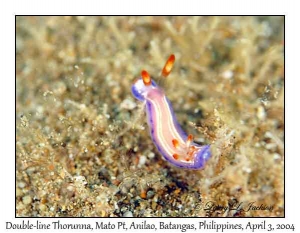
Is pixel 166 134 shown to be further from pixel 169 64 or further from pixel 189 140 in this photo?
pixel 169 64

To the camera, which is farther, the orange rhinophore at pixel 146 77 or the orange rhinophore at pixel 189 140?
the orange rhinophore at pixel 146 77

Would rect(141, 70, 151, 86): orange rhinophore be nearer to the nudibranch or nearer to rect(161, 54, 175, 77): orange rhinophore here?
the nudibranch

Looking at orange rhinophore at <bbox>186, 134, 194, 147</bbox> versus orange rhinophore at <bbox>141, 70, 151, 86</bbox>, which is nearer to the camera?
orange rhinophore at <bbox>186, 134, 194, 147</bbox>

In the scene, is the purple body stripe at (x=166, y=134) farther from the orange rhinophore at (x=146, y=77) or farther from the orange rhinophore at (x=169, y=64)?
the orange rhinophore at (x=169, y=64)

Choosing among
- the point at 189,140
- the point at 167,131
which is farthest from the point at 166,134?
the point at 189,140

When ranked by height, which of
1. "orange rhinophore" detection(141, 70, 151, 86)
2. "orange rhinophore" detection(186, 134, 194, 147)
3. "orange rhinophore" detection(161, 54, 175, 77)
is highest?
"orange rhinophore" detection(161, 54, 175, 77)

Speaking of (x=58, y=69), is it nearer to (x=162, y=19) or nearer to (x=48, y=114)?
(x=48, y=114)

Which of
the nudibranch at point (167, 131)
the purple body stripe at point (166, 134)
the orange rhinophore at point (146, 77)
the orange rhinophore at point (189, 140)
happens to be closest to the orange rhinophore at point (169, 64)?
the nudibranch at point (167, 131)

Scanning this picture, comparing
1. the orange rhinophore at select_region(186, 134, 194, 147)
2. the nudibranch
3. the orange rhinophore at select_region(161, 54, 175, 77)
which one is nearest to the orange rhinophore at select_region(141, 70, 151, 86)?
the nudibranch
